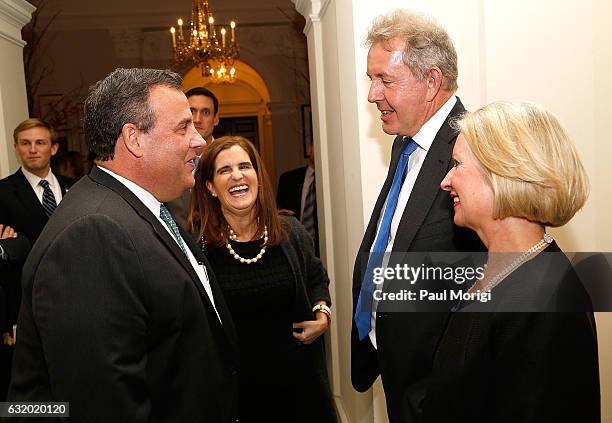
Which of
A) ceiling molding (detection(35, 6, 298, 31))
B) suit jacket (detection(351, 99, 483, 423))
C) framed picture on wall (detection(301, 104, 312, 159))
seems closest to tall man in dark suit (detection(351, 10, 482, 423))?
suit jacket (detection(351, 99, 483, 423))

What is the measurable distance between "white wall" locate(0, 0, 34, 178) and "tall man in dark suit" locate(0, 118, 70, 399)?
1.07ft

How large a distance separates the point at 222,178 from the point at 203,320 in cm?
110

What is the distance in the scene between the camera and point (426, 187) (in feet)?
5.79

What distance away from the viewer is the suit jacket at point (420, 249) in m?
1.72

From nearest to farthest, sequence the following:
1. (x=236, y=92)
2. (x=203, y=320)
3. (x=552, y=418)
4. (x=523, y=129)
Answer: (x=552, y=418) < (x=523, y=129) < (x=203, y=320) < (x=236, y=92)

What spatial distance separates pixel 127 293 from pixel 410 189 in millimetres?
993

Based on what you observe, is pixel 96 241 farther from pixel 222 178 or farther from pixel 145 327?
pixel 222 178

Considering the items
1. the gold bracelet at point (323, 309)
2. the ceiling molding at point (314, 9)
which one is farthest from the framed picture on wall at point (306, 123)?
the gold bracelet at point (323, 309)

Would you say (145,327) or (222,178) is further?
(222,178)

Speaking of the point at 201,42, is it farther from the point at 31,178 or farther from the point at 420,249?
the point at 420,249

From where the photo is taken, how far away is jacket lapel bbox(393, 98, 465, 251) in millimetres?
1749

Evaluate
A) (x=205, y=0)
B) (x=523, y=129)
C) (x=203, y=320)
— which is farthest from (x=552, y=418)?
(x=205, y=0)

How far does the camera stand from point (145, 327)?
141 cm

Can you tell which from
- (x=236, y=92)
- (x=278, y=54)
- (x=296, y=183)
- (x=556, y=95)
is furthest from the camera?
(x=236, y=92)
